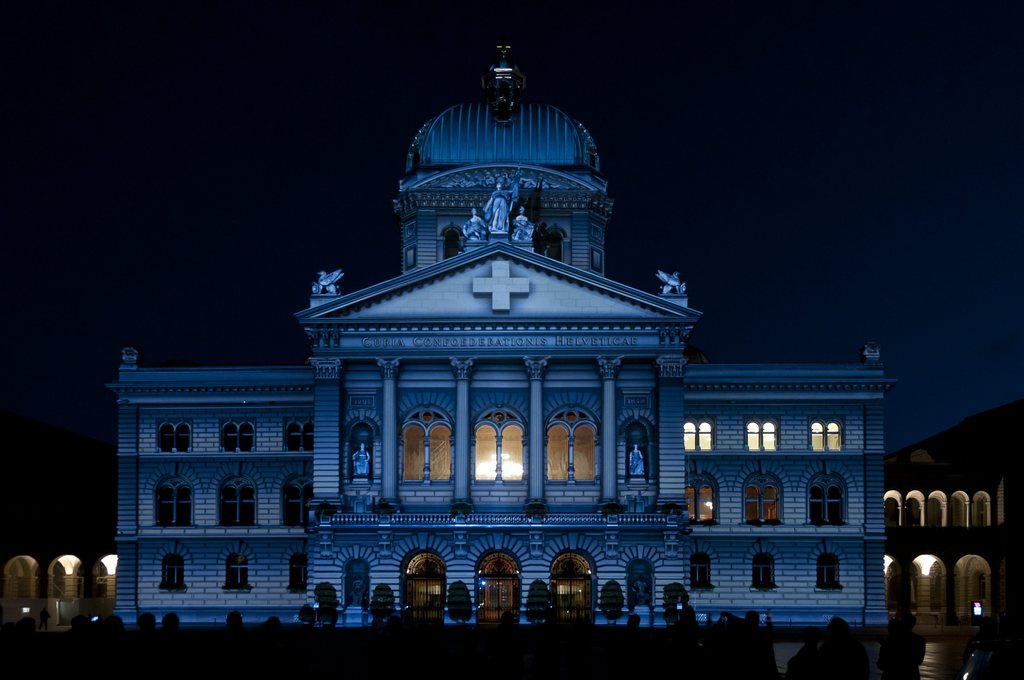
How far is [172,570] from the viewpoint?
8431 centimetres

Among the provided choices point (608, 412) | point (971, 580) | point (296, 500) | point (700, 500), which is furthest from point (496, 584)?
point (971, 580)

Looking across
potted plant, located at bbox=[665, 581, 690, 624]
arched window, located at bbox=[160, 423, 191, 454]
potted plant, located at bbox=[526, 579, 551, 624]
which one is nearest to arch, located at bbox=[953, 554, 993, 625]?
potted plant, located at bbox=[665, 581, 690, 624]

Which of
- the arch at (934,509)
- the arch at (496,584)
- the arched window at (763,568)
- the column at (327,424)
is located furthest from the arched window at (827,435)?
the column at (327,424)

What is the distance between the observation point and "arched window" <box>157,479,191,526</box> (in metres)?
85.0

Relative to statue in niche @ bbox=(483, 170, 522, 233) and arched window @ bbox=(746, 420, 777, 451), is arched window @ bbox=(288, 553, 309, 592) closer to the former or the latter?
statue in niche @ bbox=(483, 170, 522, 233)

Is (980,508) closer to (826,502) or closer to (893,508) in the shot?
(893,508)

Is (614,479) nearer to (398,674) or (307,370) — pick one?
(307,370)

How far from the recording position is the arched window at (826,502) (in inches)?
3317

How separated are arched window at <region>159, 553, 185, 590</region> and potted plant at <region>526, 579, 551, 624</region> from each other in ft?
66.3

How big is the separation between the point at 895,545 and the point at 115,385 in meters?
45.7

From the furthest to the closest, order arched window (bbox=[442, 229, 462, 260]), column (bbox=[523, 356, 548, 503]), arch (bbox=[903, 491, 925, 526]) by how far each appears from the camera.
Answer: arch (bbox=[903, 491, 925, 526]) → arched window (bbox=[442, 229, 462, 260]) → column (bbox=[523, 356, 548, 503])

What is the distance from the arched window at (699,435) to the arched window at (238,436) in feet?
77.6

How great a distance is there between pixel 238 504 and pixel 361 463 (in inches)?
389

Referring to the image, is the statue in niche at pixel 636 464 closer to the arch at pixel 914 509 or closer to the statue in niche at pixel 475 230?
the statue in niche at pixel 475 230
